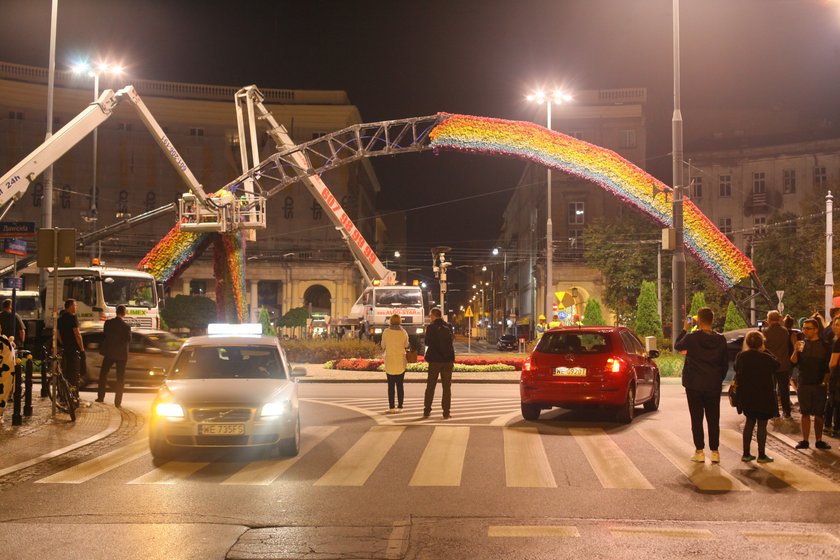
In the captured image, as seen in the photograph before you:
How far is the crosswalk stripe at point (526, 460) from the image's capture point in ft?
33.2

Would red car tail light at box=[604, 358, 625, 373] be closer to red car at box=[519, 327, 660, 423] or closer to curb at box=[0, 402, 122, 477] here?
red car at box=[519, 327, 660, 423]

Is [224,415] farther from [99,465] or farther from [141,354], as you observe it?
[141,354]

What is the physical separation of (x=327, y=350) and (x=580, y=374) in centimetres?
2195

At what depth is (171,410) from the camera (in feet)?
36.9

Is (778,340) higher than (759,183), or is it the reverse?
(759,183)

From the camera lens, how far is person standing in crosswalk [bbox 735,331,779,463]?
11.3m

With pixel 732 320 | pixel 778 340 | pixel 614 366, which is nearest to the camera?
pixel 778 340

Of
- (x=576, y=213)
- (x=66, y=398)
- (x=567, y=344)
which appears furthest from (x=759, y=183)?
(x=66, y=398)

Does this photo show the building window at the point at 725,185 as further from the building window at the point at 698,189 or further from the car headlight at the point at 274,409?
the car headlight at the point at 274,409

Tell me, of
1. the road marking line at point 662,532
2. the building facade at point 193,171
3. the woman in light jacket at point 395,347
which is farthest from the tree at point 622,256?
the road marking line at point 662,532

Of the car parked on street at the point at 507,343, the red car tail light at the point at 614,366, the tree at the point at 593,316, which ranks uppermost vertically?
the tree at the point at 593,316

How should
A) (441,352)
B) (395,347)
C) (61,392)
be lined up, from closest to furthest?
(61,392)
(441,352)
(395,347)

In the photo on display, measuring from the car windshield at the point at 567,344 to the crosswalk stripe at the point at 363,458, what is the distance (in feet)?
9.04

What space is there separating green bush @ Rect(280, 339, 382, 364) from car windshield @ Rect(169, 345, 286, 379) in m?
22.5
